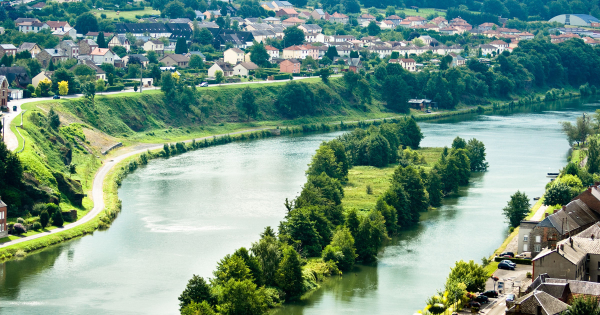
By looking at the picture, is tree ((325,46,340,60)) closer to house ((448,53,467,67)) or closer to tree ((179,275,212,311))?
house ((448,53,467,67))

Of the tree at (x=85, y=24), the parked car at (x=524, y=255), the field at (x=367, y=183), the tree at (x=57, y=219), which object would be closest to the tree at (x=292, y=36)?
the tree at (x=85, y=24)

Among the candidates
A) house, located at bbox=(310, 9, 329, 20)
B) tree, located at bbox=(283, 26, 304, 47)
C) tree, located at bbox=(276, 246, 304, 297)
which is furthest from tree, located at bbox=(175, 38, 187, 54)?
tree, located at bbox=(276, 246, 304, 297)

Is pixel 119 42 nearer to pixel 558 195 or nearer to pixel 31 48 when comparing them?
pixel 31 48

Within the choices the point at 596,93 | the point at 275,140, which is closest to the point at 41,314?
the point at 275,140

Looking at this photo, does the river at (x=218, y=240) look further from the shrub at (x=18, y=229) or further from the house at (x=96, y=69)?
the house at (x=96, y=69)

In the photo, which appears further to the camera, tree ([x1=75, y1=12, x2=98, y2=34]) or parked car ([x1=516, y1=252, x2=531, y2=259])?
tree ([x1=75, y1=12, x2=98, y2=34])
